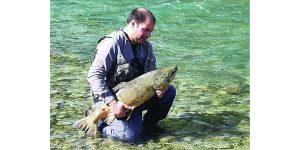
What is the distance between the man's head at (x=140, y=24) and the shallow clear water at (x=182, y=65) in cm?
94

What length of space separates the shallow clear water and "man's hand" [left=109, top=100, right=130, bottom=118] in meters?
0.27

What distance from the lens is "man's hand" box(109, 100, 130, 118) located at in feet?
17.4

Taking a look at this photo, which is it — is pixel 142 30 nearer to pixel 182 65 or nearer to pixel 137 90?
pixel 137 90

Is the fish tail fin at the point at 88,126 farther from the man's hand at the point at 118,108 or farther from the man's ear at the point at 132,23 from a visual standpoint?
the man's ear at the point at 132,23

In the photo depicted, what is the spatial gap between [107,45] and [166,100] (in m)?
0.79

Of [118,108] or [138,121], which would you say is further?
[138,121]

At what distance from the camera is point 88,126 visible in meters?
5.47

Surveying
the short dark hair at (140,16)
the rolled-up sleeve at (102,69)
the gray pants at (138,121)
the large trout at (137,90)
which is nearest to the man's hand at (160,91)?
the large trout at (137,90)

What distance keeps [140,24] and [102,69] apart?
19.9 inches

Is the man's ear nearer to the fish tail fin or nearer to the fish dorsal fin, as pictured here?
the fish dorsal fin

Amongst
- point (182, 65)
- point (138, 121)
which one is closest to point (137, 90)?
point (138, 121)

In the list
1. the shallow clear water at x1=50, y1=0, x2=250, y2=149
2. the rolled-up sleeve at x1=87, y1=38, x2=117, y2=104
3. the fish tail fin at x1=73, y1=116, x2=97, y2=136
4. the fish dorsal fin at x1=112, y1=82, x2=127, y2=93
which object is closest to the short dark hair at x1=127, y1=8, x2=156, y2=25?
the rolled-up sleeve at x1=87, y1=38, x2=117, y2=104
